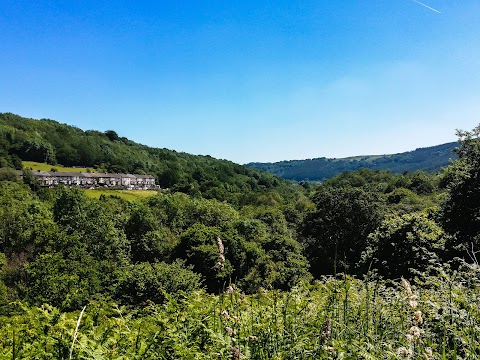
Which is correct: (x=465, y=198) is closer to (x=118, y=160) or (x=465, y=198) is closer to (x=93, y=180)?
(x=93, y=180)

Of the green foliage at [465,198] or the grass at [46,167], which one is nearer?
the green foliage at [465,198]

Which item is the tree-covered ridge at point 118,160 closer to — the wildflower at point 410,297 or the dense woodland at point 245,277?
the dense woodland at point 245,277

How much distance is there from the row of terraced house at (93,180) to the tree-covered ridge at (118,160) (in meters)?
6.87

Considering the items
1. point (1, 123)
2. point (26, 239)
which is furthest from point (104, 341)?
point (1, 123)

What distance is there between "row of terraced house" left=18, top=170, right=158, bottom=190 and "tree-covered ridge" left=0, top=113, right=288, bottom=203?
22.5ft

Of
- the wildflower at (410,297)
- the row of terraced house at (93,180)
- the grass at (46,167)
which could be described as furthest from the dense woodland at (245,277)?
the grass at (46,167)

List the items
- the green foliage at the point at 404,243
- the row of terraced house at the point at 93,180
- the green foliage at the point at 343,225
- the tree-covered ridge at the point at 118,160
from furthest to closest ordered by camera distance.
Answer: the tree-covered ridge at the point at 118,160 < the row of terraced house at the point at 93,180 < the green foliage at the point at 343,225 < the green foliage at the point at 404,243

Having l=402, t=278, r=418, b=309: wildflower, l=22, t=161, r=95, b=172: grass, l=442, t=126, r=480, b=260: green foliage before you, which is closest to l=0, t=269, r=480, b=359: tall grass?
l=402, t=278, r=418, b=309: wildflower

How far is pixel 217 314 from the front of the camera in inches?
129

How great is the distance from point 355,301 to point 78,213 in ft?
140

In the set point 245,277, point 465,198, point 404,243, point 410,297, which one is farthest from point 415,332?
point 245,277

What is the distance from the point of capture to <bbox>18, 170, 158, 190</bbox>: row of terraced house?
90.9 meters

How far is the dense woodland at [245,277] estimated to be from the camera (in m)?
2.66

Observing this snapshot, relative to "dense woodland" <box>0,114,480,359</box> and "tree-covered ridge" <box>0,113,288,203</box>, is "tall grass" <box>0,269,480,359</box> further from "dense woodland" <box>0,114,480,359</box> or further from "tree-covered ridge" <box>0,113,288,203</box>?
"tree-covered ridge" <box>0,113,288,203</box>
